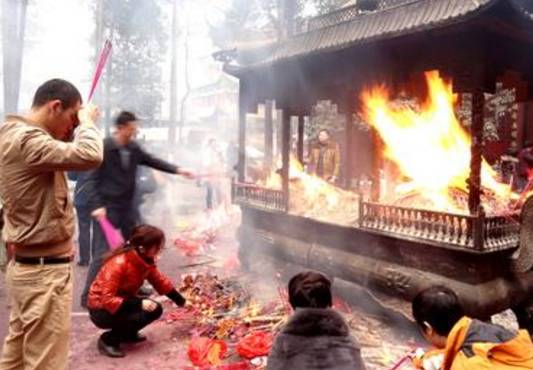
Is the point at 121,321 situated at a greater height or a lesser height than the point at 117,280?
lesser

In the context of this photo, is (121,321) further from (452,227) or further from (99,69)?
(452,227)

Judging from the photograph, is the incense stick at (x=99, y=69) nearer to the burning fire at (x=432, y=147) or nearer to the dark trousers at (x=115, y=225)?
the dark trousers at (x=115, y=225)

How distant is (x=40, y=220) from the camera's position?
3.28m

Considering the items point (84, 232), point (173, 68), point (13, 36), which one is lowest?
point (84, 232)

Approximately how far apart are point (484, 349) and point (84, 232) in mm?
7060

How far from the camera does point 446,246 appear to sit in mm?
5082

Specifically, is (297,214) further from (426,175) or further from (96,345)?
(96,345)

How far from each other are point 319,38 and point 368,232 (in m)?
2.62

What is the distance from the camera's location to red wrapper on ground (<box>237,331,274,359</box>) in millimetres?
4785

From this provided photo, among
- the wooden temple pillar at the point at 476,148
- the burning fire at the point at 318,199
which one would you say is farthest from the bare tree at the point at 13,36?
the wooden temple pillar at the point at 476,148

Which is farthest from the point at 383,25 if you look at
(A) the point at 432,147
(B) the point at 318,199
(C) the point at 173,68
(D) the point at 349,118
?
(C) the point at 173,68

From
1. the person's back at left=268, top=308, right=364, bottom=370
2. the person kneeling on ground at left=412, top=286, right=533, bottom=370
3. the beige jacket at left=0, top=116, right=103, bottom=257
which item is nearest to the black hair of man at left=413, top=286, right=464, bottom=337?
the person kneeling on ground at left=412, top=286, right=533, bottom=370

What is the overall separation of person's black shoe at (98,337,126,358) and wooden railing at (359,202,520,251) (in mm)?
2993

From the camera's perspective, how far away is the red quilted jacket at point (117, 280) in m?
4.85
